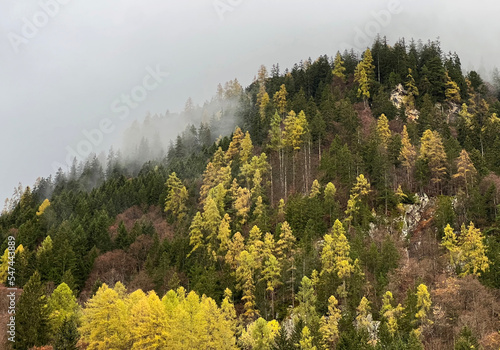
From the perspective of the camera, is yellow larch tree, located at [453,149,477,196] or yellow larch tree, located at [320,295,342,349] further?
yellow larch tree, located at [453,149,477,196]

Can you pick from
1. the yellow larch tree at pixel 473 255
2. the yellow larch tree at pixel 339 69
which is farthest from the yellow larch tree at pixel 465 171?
the yellow larch tree at pixel 339 69

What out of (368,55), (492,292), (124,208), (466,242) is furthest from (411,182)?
(124,208)

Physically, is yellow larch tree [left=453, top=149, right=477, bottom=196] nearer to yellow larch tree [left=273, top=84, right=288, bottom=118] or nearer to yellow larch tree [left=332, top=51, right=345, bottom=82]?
yellow larch tree [left=273, top=84, right=288, bottom=118]

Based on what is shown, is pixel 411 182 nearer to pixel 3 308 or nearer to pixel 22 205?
pixel 3 308

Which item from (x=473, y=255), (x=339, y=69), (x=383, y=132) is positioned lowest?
(x=473, y=255)

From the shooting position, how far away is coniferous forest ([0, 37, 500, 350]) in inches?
1743

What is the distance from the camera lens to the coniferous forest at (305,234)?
44.3 m

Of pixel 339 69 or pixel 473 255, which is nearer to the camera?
pixel 473 255

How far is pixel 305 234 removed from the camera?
64.6m

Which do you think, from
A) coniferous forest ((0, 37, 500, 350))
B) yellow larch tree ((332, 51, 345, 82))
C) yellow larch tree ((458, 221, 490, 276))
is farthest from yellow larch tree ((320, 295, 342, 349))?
yellow larch tree ((332, 51, 345, 82))

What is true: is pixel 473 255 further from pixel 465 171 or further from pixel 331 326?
pixel 465 171

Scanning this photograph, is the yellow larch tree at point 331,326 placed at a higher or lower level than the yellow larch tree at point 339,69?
lower

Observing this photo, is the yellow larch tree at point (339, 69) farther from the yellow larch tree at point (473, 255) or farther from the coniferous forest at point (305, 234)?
the yellow larch tree at point (473, 255)

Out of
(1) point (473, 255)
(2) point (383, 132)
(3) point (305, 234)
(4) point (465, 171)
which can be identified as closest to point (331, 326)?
(3) point (305, 234)
